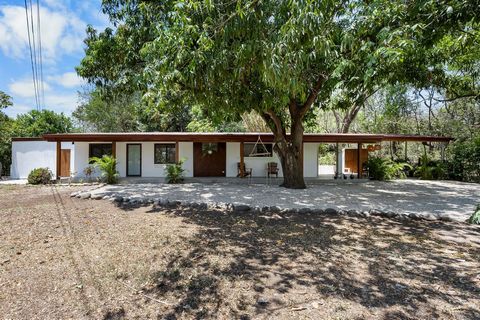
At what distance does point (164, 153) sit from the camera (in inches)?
559


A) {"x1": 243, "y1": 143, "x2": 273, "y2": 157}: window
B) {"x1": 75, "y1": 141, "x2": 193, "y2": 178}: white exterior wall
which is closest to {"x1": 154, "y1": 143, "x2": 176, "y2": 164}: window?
{"x1": 75, "y1": 141, "x2": 193, "y2": 178}: white exterior wall

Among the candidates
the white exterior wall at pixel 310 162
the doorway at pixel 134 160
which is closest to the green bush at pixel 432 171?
the white exterior wall at pixel 310 162

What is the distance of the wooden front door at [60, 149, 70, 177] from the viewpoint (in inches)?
552

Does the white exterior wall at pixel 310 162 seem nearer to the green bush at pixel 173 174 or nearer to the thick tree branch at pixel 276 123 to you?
the thick tree branch at pixel 276 123

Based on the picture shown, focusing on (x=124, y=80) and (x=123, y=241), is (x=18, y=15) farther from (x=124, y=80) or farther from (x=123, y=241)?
(x=123, y=241)

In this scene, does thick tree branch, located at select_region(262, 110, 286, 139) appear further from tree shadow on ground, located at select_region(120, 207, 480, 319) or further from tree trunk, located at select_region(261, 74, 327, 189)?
tree shadow on ground, located at select_region(120, 207, 480, 319)

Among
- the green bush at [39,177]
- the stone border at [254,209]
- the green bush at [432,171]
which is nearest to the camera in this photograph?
the stone border at [254,209]

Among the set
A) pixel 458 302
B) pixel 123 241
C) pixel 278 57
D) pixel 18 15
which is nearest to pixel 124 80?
pixel 18 15

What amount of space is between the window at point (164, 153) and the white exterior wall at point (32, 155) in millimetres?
4736

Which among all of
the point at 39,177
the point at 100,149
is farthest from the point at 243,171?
the point at 39,177

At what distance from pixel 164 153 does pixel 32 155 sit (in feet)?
24.0

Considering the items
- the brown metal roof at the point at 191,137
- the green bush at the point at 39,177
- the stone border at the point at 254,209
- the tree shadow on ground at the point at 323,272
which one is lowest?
the tree shadow on ground at the point at 323,272

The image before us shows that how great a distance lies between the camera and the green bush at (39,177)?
1187 cm

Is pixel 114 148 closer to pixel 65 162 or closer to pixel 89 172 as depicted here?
pixel 89 172
